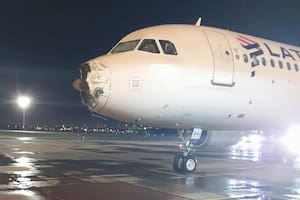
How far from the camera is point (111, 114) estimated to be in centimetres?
1348

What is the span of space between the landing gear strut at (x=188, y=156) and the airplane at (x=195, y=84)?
34mm

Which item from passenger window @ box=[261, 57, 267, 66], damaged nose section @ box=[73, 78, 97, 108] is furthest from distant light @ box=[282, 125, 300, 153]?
damaged nose section @ box=[73, 78, 97, 108]

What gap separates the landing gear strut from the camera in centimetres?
1574

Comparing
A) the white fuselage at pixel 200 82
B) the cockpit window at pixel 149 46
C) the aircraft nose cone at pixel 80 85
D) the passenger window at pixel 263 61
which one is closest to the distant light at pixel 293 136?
the white fuselage at pixel 200 82

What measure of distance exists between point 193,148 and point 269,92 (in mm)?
3192

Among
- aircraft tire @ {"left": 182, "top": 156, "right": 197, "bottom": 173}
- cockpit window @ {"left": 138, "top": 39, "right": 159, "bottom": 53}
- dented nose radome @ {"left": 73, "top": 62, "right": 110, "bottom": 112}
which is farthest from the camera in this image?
aircraft tire @ {"left": 182, "top": 156, "right": 197, "bottom": 173}

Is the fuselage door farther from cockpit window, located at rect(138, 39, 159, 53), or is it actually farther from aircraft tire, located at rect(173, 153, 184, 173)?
aircraft tire, located at rect(173, 153, 184, 173)

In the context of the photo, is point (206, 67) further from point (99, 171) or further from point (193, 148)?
point (99, 171)

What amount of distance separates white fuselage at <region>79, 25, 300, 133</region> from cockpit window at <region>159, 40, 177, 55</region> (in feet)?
0.41

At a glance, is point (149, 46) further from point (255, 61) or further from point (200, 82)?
point (255, 61)

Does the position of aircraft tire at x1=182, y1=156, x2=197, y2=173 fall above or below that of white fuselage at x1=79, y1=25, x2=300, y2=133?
below

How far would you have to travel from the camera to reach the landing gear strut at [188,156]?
15.7 metres

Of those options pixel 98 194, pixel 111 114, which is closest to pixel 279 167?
pixel 111 114

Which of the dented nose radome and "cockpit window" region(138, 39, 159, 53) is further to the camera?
"cockpit window" region(138, 39, 159, 53)
